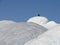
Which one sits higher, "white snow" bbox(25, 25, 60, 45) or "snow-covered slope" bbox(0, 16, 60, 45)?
"snow-covered slope" bbox(0, 16, 60, 45)

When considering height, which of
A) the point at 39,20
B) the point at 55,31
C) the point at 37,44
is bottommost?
the point at 37,44

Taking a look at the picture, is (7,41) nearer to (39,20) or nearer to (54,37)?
(54,37)

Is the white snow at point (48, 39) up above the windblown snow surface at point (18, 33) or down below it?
below

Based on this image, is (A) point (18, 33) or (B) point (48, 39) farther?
(A) point (18, 33)

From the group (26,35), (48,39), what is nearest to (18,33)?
(26,35)

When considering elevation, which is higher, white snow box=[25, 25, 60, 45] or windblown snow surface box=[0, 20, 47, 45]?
windblown snow surface box=[0, 20, 47, 45]

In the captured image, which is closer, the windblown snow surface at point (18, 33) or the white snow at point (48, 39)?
the white snow at point (48, 39)

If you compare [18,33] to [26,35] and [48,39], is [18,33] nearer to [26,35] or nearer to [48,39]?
[26,35]

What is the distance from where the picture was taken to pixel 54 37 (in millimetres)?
917

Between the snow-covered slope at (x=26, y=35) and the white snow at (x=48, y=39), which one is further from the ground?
the snow-covered slope at (x=26, y=35)

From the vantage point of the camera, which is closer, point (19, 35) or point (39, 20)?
point (19, 35)

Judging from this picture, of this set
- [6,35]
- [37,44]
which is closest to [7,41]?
[6,35]

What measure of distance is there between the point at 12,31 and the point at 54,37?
264mm

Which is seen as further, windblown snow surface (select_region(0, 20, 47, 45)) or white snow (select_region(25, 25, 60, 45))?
windblown snow surface (select_region(0, 20, 47, 45))
